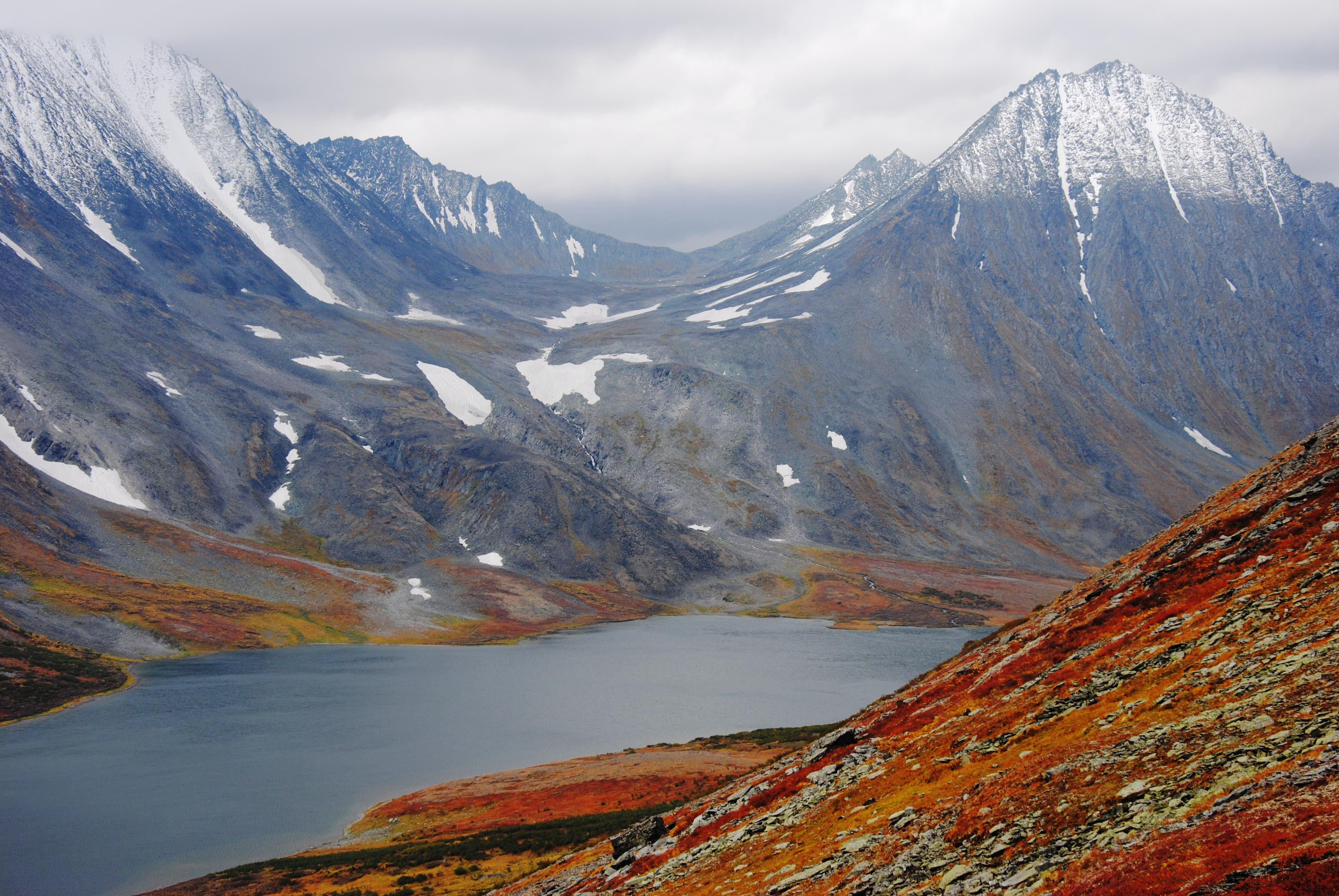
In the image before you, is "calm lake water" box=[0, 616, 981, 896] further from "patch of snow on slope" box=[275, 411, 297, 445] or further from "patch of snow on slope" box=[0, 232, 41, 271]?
"patch of snow on slope" box=[0, 232, 41, 271]

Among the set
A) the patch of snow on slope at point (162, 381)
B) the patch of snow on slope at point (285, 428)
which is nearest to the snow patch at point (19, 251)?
the patch of snow on slope at point (162, 381)

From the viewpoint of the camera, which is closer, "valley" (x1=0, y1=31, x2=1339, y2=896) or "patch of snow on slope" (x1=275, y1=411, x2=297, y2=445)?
"valley" (x1=0, y1=31, x2=1339, y2=896)

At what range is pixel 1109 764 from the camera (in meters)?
16.7

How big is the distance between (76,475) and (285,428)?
4248 cm

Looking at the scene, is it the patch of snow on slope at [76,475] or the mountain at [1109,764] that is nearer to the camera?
the mountain at [1109,764]

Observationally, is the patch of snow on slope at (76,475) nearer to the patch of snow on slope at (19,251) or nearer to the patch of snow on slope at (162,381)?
the patch of snow on slope at (162,381)

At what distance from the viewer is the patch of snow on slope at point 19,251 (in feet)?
573

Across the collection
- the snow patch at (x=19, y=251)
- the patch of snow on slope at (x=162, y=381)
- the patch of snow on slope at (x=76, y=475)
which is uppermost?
the snow patch at (x=19, y=251)

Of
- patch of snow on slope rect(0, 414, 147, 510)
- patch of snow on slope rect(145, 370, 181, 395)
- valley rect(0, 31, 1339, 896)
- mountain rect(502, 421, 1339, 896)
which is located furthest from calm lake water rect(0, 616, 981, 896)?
patch of snow on slope rect(145, 370, 181, 395)

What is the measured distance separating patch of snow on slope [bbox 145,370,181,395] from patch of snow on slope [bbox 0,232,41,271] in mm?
37627

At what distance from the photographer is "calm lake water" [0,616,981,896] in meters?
49.0

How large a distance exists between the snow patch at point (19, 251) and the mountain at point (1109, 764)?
19876cm

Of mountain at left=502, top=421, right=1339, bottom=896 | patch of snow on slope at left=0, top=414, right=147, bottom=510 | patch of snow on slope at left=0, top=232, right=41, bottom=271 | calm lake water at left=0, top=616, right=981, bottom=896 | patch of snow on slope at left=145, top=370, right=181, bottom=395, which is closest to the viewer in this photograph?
mountain at left=502, top=421, right=1339, bottom=896

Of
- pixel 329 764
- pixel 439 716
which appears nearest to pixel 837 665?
pixel 439 716
